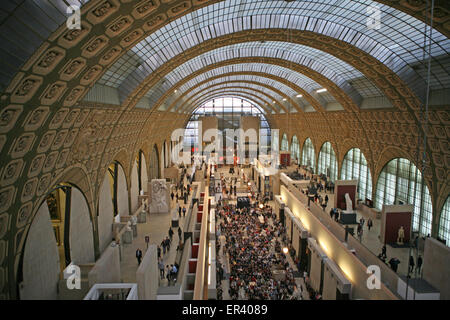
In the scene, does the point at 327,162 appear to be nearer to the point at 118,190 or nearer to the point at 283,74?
the point at 283,74

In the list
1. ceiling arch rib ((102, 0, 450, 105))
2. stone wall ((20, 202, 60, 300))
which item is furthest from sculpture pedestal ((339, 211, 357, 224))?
stone wall ((20, 202, 60, 300))

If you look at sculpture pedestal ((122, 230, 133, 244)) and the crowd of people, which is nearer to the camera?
the crowd of people

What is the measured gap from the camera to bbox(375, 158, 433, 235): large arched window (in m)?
20.6

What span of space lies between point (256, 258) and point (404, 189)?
42.7 ft

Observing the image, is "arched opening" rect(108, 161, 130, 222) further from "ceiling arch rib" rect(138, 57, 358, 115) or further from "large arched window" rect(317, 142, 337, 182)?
"large arched window" rect(317, 142, 337, 182)

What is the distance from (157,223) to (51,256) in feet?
27.9

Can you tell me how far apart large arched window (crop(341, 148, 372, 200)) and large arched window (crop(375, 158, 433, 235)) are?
209cm

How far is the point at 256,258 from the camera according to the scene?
20047mm

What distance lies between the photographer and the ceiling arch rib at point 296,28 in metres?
16.9

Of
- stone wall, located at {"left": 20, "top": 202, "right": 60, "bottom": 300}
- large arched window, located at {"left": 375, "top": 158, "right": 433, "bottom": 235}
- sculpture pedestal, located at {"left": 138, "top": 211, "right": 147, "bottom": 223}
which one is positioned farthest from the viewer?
sculpture pedestal, located at {"left": 138, "top": 211, "right": 147, "bottom": 223}

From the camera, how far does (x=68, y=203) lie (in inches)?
616

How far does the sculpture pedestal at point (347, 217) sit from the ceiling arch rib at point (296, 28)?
31.6ft

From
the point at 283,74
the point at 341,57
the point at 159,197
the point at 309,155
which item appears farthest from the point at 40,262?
the point at 309,155
